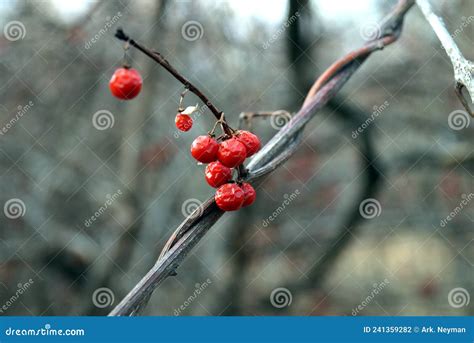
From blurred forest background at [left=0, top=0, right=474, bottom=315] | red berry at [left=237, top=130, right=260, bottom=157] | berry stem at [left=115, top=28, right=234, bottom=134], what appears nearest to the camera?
berry stem at [left=115, top=28, right=234, bottom=134]

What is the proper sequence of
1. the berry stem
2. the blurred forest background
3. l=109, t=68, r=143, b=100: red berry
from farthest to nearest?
the blurred forest background < l=109, t=68, r=143, b=100: red berry < the berry stem

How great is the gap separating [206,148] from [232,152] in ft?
0.20

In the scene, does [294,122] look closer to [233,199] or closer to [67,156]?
[233,199]

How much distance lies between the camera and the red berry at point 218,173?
3.22 feet

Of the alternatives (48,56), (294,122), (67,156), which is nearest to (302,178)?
(67,156)

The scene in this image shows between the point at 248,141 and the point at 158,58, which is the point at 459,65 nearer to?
the point at 248,141

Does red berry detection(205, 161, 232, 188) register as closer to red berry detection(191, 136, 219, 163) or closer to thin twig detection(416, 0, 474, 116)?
red berry detection(191, 136, 219, 163)

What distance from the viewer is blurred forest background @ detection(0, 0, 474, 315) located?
3.16 meters

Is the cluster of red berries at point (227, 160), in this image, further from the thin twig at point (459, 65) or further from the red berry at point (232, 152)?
the thin twig at point (459, 65)

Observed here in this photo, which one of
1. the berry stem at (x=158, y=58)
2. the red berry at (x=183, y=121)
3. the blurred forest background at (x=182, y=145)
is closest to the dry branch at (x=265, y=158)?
the berry stem at (x=158, y=58)

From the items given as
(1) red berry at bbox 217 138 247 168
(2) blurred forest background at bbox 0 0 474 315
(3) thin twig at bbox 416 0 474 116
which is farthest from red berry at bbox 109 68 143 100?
(2) blurred forest background at bbox 0 0 474 315

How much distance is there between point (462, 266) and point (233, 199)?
2966 mm

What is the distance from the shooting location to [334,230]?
11.1 ft

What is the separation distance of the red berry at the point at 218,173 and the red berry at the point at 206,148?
1 centimetres
